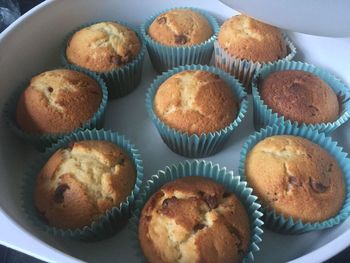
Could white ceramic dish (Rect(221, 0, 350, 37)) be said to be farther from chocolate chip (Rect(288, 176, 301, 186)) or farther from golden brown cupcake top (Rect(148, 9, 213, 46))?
golden brown cupcake top (Rect(148, 9, 213, 46))

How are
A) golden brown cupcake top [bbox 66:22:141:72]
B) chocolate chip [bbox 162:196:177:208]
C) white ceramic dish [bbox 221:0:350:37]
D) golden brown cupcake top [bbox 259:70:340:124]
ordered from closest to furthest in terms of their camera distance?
1. white ceramic dish [bbox 221:0:350:37]
2. chocolate chip [bbox 162:196:177:208]
3. golden brown cupcake top [bbox 259:70:340:124]
4. golden brown cupcake top [bbox 66:22:141:72]

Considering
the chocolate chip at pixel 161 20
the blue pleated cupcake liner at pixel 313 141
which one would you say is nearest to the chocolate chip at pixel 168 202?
the blue pleated cupcake liner at pixel 313 141

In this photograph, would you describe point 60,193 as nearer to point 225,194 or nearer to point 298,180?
point 225,194

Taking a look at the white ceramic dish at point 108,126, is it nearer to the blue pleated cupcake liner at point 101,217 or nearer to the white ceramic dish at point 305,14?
the blue pleated cupcake liner at point 101,217

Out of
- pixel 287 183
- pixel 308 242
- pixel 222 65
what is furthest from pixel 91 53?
pixel 308 242

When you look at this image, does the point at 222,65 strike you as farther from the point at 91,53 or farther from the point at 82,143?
the point at 82,143

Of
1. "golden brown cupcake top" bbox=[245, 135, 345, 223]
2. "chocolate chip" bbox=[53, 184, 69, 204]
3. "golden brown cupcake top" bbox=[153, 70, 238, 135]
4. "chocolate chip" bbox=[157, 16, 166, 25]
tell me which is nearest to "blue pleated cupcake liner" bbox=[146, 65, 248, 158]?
"golden brown cupcake top" bbox=[153, 70, 238, 135]
